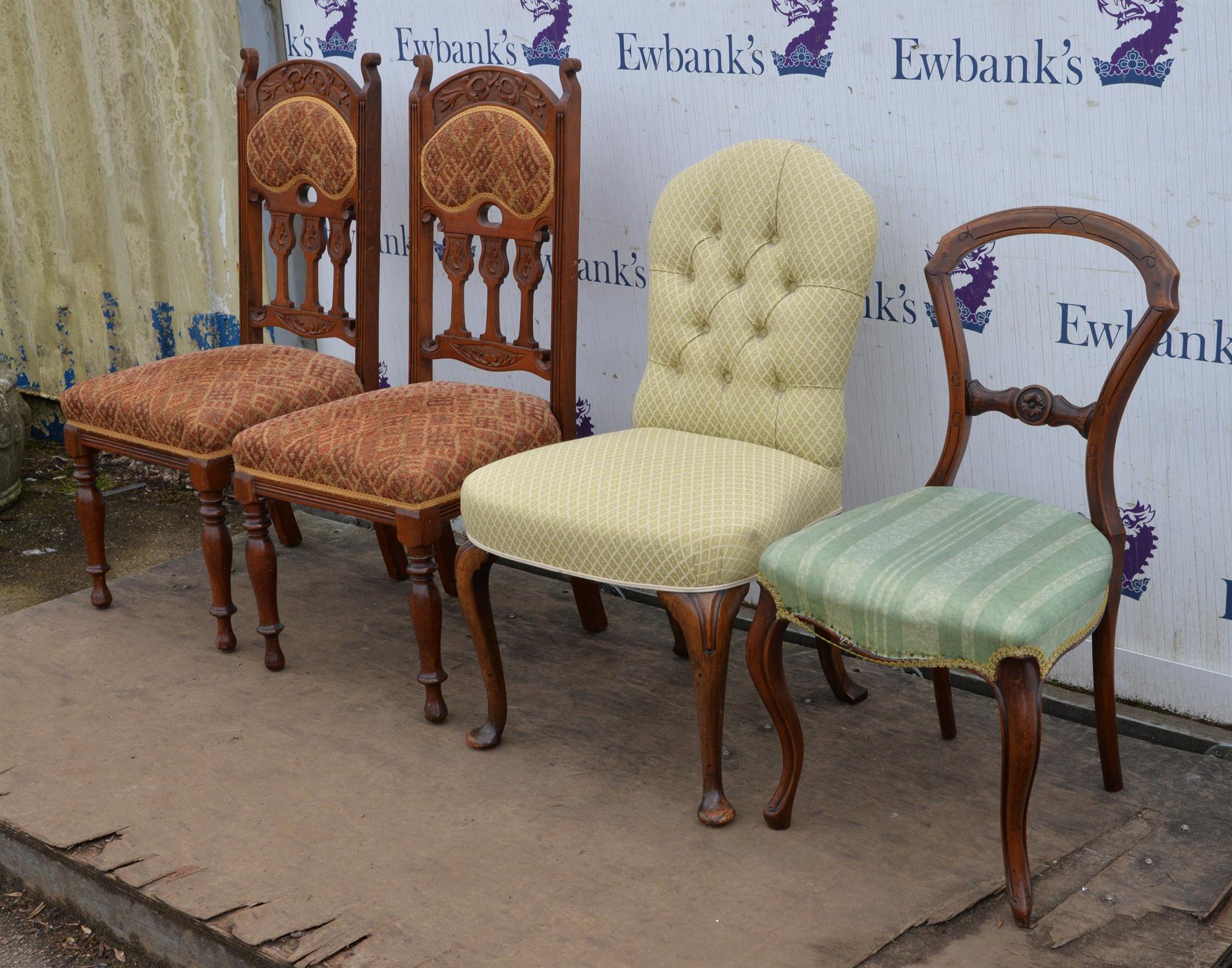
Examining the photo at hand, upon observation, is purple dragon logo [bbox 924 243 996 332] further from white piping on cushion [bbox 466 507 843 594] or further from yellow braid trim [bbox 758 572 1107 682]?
yellow braid trim [bbox 758 572 1107 682]

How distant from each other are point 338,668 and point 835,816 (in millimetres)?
1196

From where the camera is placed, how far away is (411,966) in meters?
1.96

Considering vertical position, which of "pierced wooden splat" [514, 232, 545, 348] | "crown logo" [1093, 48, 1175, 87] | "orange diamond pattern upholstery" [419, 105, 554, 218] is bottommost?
"pierced wooden splat" [514, 232, 545, 348]

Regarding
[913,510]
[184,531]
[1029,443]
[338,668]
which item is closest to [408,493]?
[338,668]

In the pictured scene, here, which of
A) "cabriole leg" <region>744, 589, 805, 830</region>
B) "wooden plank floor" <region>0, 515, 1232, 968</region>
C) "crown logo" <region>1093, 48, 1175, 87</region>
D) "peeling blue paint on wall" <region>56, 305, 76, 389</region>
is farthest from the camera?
"peeling blue paint on wall" <region>56, 305, 76, 389</region>

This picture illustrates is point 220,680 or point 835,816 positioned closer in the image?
point 835,816

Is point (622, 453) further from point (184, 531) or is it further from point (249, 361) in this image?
point (184, 531)

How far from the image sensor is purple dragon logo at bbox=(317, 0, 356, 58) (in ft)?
11.6

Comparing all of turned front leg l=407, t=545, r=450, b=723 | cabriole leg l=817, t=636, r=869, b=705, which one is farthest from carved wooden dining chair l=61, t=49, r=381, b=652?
cabriole leg l=817, t=636, r=869, b=705

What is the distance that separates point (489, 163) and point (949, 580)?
1445 mm

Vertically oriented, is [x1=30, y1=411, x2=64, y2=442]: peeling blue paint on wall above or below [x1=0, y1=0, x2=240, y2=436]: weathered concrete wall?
below

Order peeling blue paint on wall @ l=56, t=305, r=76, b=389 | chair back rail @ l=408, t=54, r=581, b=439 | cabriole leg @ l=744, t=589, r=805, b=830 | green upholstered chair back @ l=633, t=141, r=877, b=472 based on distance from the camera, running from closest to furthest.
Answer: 1. cabriole leg @ l=744, t=589, r=805, b=830
2. green upholstered chair back @ l=633, t=141, r=877, b=472
3. chair back rail @ l=408, t=54, r=581, b=439
4. peeling blue paint on wall @ l=56, t=305, r=76, b=389

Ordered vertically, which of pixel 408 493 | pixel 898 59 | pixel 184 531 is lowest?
pixel 184 531

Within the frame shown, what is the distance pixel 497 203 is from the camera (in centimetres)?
289
